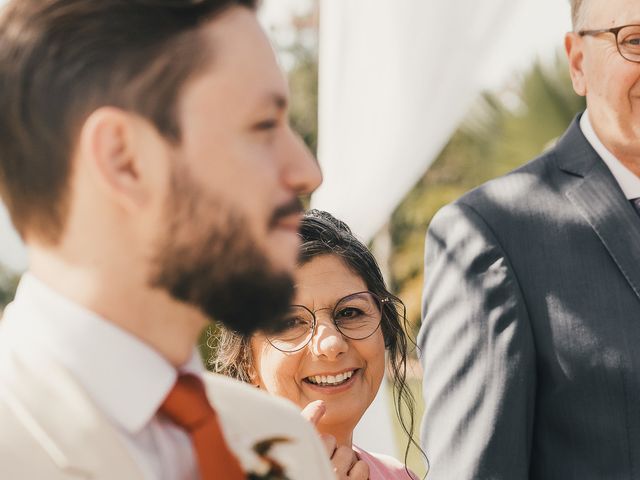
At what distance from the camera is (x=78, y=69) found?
887mm

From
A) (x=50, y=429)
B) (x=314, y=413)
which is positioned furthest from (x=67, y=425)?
(x=314, y=413)

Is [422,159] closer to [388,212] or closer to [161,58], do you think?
[388,212]

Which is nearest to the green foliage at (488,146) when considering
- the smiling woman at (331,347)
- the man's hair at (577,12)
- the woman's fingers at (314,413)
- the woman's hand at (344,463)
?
the man's hair at (577,12)

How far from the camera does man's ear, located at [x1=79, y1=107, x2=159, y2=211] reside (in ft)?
2.89

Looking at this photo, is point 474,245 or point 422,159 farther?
point 422,159

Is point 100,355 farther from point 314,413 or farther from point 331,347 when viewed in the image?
point 331,347

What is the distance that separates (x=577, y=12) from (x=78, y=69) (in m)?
1.70

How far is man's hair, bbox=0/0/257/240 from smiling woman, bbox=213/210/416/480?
1.20 metres

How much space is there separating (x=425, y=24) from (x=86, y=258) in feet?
9.55

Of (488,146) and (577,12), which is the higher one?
(577,12)

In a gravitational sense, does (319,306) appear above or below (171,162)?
below

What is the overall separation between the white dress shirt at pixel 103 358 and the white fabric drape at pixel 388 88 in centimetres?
262

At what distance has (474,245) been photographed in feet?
7.09

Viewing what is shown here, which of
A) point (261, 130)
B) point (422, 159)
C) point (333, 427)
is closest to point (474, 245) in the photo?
point (333, 427)
